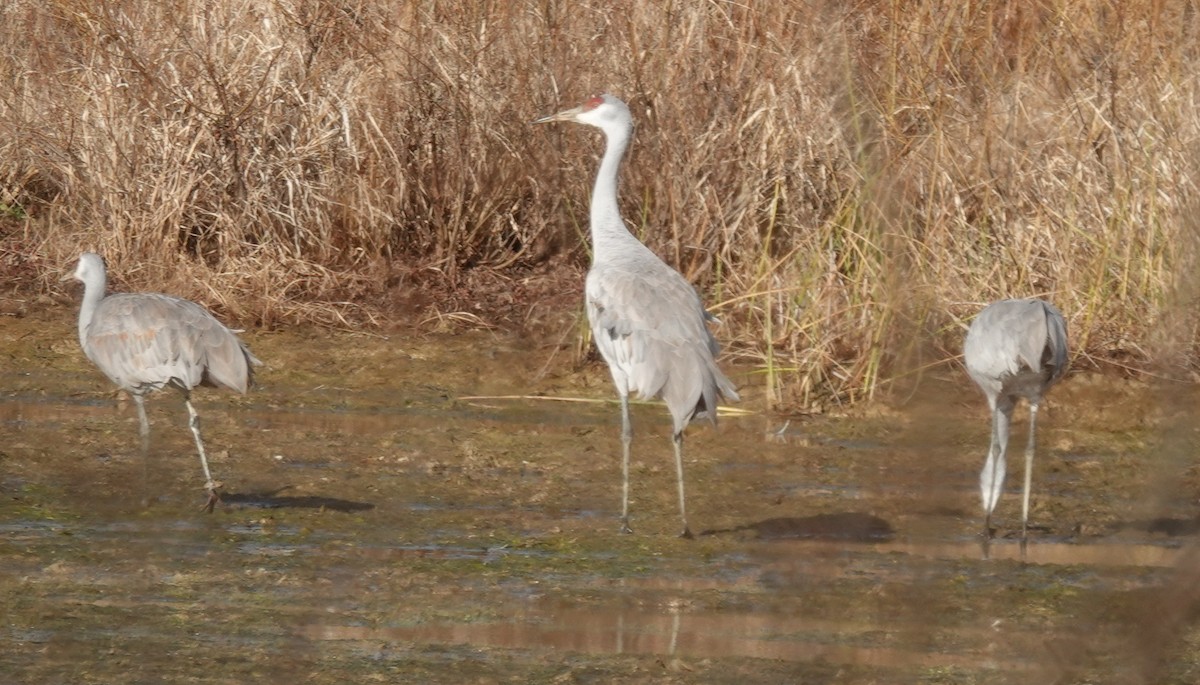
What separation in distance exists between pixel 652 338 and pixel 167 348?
1825 millimetres

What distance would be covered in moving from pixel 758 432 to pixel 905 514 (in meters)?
1.29

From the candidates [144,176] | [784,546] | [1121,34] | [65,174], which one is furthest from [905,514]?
[65,174]

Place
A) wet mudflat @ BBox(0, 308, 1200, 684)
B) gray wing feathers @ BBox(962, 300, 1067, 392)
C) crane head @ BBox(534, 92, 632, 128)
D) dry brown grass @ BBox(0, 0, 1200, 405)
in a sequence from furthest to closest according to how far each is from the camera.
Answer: dry brown grass @ BBox(0, 0, 1200, 405)
crane head @ BBox(534, 92, 632, 128)
gray wing feathers @ BBox(962, 300, 1067, 392)
wet mudflat @ BBox(0, 308, 1200, 684)

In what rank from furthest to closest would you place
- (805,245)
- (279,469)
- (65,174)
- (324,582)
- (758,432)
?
1. (65,174)
2. (805,245)
3. (758,432)
4. (279,469)
5. (324,582)

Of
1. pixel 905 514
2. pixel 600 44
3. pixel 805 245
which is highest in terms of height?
pixel 600 44

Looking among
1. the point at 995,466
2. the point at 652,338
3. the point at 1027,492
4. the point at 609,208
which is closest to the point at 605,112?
the point at 609,208

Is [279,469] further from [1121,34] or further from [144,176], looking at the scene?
[1121,34]

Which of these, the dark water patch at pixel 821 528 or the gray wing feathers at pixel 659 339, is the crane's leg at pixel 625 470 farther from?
the dark water patch at pixel 821 528

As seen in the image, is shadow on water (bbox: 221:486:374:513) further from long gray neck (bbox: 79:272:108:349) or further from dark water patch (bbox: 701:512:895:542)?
dark water patch (bbox: 701:512:895:542)

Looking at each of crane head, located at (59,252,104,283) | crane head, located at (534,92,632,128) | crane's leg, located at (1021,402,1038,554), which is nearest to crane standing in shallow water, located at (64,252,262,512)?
crane head, located at (59,252,104,283)

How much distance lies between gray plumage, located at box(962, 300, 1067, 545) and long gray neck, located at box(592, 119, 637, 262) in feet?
4.80

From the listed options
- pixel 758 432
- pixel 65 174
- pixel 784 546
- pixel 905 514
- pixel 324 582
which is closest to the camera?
pixel 324 582

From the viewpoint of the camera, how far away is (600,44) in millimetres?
→ 9062

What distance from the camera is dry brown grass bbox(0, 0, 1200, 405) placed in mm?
8398
